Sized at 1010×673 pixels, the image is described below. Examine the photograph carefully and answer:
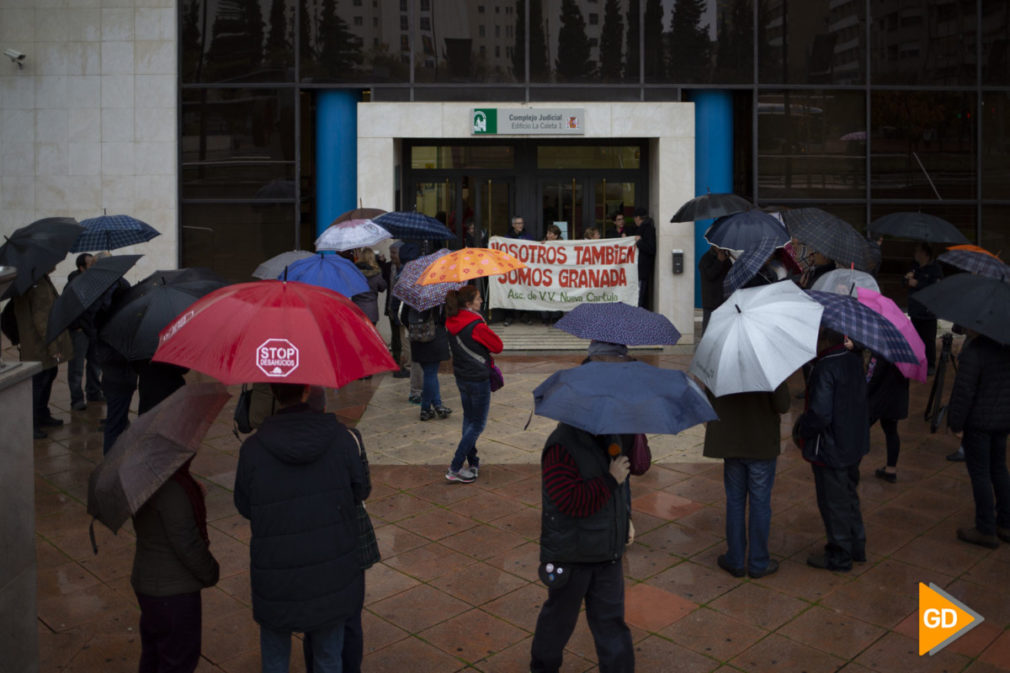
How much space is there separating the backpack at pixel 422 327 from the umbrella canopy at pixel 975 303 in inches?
196

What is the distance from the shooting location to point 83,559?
24.2ft

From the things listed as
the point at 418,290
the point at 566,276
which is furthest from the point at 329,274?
the point at 566,276

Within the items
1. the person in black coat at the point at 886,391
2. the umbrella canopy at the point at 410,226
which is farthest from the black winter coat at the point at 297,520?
the umbrella canopy at the point at 410,226

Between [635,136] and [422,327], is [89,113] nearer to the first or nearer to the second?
[635,136]

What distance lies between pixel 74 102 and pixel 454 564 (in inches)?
558

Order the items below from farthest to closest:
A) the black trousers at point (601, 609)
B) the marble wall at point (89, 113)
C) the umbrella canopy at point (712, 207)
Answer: the marble wall at point (89, 113)
the umbrella canopy at point (712, 207)
the black trousers at point (601, 609)

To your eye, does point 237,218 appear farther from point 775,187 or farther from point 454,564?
point 454,564

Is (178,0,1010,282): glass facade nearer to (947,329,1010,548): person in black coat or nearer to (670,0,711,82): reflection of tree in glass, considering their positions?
(670,0,711,82): reflection of tree in glass

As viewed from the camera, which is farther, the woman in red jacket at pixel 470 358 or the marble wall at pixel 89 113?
the marble wall at pixel 89 113

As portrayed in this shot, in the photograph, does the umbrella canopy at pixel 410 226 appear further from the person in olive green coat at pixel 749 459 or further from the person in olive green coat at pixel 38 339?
the person in olive green coat at pixel 749 459

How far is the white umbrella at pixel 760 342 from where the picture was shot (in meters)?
6.12

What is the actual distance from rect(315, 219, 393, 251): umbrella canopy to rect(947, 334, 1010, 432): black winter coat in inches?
244

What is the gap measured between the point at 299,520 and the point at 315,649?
0.67 m

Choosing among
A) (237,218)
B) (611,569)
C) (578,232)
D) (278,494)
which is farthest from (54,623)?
(578,232)
